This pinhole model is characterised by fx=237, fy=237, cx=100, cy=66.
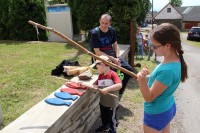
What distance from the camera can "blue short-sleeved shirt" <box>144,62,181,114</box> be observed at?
241 cm

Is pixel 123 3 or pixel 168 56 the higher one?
pixel 123 3

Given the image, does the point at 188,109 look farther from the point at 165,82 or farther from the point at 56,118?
the point at 56,118

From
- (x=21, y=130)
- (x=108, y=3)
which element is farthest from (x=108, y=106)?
(x=108, y=3)

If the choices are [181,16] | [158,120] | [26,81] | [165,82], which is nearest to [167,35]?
[165,82]

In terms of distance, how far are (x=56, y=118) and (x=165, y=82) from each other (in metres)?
1.42

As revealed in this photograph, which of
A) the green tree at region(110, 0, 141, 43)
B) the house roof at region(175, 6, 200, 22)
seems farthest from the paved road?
the house roof at region(175, 6, 200, 22)

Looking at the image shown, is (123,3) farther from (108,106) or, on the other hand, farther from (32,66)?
(108,106)

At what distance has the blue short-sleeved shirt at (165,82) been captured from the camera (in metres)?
2.41

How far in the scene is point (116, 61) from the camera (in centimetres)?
489

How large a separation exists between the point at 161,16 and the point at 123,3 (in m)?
56.0

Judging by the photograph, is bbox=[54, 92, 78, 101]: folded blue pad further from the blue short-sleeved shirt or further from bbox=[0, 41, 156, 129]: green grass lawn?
the blue short-sleeved shirt

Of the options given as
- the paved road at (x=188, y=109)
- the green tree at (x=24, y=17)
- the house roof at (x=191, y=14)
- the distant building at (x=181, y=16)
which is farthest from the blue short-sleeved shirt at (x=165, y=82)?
the house roof at (x=191, y=14)

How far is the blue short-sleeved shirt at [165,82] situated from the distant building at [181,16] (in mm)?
59291

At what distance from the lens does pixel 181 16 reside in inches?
2363
